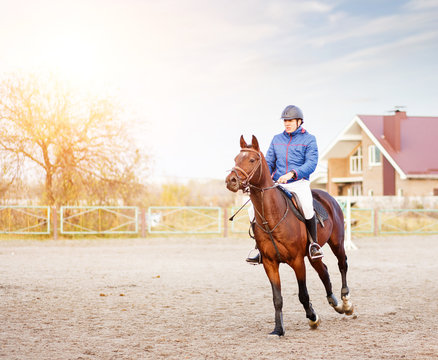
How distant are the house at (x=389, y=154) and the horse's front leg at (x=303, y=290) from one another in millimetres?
32077

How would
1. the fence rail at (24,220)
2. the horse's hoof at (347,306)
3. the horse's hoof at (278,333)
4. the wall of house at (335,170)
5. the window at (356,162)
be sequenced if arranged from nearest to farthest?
1. the horse's hoof at (278,333)
2. the horse's hoof at (347,306)
3. the fence rail at (24,220)
4. the window at (356,162)
5. the wall of house at (335,170)

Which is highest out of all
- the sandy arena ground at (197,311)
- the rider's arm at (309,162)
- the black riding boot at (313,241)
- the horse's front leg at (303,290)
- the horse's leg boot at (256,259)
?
the rider's arm at (309,162)

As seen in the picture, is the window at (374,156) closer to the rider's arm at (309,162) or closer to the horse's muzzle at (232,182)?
the rider's arm at (309,162)

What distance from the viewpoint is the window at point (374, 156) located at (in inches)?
1623

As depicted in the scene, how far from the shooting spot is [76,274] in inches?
525

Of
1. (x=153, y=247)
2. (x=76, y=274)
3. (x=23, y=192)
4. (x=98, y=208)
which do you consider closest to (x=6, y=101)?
(x=23, y=192)

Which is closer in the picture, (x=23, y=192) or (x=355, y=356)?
(x=355, y=356)

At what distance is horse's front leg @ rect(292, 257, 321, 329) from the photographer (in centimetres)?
689

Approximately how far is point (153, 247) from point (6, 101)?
30.8ft

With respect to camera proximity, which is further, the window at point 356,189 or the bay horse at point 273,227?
the window at point 356,189

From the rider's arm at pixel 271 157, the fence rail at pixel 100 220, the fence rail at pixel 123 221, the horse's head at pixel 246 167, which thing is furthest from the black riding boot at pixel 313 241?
the fence rail at pixel 100 220

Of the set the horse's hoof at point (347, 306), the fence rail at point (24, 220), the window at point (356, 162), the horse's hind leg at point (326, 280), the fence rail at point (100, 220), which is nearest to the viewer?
the horse's hind leg at point (326, 280)

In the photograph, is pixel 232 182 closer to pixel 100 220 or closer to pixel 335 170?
pixel 100 220

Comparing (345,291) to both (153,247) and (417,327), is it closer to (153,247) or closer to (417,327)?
(417,327)
